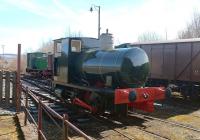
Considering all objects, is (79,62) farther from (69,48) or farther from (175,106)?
(175,106)

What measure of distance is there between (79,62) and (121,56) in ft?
8.49

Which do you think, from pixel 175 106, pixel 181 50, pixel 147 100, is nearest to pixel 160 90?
pixel 147 100

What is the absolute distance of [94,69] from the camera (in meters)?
12.4

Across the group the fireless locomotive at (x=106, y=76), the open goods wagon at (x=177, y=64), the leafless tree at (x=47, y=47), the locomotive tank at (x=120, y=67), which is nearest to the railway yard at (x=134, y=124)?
the fireless locomotive at (x=106, y=76)

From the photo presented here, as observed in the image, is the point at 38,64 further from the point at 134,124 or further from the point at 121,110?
the point at 134,124

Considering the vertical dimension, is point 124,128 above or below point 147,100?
below

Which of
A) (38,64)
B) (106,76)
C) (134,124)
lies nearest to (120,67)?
(106,76)

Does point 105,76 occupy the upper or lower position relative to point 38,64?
lower

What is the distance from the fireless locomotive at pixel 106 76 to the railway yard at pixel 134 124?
1.29 feet

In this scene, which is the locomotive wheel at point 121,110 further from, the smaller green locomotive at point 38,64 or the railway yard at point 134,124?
the smaller green locomotive at point 38,64

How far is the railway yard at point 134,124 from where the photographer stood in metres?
9.43

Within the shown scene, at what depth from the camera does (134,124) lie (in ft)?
36.0

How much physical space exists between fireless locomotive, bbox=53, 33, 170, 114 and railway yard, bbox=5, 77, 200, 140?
1.29 feet

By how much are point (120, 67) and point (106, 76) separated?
757 millimetres
